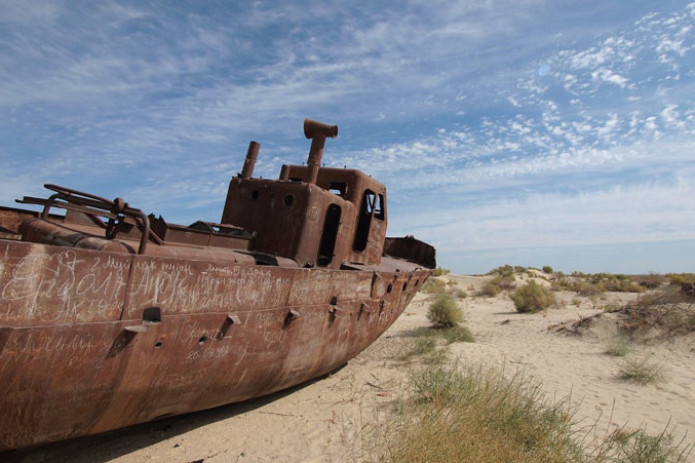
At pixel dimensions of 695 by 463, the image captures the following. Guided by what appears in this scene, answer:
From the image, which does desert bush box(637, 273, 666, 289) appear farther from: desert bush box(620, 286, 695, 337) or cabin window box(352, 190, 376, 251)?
cabin window box(352, 190, 376, 251)

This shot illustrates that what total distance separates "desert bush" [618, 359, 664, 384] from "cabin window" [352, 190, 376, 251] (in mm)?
5099

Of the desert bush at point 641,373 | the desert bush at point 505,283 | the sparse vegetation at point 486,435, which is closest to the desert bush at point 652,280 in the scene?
the desert bush at point 505,283

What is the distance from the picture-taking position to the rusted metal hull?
96.7 inches

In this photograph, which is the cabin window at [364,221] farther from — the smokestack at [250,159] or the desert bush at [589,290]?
the desert bush at [589,290]

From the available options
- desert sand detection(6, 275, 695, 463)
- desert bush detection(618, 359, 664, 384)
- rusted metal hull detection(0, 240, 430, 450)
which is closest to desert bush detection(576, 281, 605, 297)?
desert sand detection(6, 275, 695, 463)

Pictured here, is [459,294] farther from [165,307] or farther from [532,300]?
[165,307]

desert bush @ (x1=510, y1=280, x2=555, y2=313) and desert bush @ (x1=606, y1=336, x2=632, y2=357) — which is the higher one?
desert bush @ (x1=510, y1=280, x2=555, y2=313)

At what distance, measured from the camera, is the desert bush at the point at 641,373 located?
675 centimetres

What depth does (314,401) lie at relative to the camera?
16.5 ft

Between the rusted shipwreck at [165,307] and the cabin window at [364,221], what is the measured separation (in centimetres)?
104

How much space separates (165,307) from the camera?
3059 millimetres

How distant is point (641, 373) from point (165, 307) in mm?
7622

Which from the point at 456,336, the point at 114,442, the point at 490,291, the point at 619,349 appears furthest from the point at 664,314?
the point at 114,442

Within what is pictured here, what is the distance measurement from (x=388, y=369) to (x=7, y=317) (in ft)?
17.9
